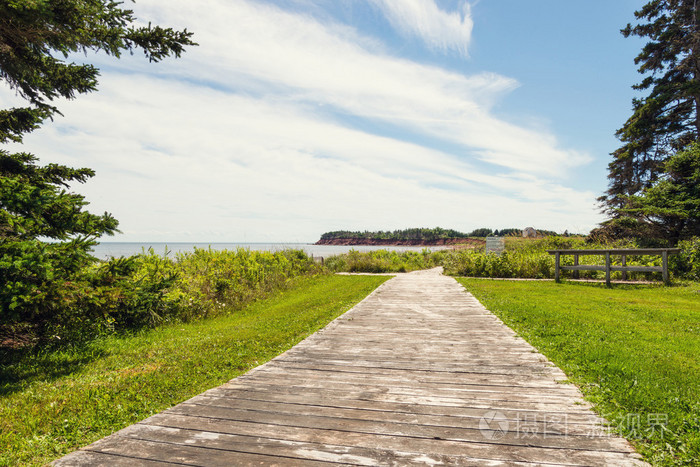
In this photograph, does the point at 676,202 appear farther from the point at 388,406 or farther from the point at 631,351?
the point at 388,406

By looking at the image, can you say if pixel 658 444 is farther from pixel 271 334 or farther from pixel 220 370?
pixel 271 334

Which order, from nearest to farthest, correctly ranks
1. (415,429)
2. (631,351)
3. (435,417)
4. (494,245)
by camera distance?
1. (415,429)
2. (435,417)
3. (631,351)
4. (494,245)

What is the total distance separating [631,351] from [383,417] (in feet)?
11.8

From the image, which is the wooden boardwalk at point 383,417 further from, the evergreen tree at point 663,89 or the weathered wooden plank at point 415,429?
the evergreen tree at point 663,89

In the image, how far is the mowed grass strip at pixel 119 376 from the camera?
2.90 metres

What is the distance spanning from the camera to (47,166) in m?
6.14

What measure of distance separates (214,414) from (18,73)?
257 inches

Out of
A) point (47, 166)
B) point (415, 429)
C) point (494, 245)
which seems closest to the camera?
point (415, 429)

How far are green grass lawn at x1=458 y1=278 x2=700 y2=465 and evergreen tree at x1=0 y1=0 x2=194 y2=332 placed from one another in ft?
19.4

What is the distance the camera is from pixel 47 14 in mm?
3973
